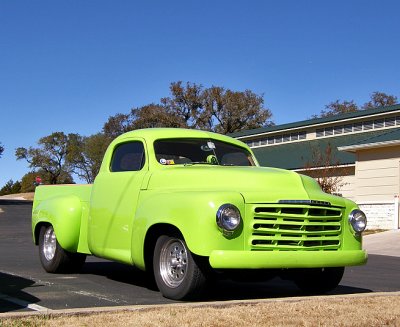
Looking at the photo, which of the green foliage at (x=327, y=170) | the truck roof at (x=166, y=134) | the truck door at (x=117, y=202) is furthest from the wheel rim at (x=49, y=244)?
the green foliage at (x=327, y=170)

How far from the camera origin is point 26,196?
68.2 metres

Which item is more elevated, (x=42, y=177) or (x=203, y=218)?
(x=42, y=177)

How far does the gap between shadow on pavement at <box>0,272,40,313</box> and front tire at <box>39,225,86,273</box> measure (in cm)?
67

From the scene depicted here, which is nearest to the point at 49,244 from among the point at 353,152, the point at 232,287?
the point at 232,287

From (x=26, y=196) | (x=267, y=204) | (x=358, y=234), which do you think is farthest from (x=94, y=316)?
(x=26, y=196)

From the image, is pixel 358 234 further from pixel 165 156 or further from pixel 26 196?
pixel 26 196

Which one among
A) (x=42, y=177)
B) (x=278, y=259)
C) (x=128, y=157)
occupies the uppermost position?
(x=42, y=177)

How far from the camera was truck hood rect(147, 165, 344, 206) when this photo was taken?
21.2ft

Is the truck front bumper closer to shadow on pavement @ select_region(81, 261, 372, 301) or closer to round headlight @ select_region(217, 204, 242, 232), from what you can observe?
round headlight @ select_region(217, 204, 242, 232)

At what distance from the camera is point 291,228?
6410 millimetres

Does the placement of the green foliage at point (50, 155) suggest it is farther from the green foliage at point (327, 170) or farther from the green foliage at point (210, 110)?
the green foliage at point (327, 170)

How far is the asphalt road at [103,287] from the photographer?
20.5ft

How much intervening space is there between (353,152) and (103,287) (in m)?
21.7

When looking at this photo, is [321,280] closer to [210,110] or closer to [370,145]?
[370,145]
